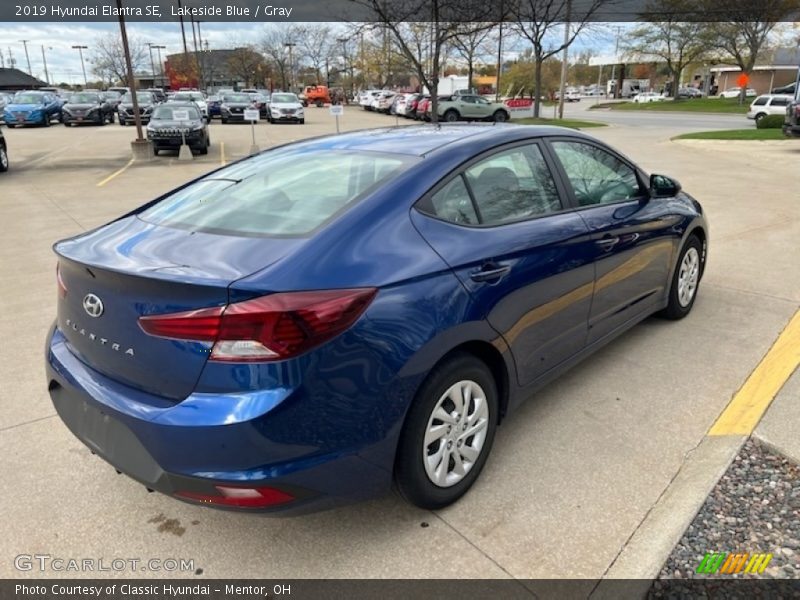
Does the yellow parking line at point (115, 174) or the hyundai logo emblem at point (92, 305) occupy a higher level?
the hyundai logo emblem at point (92, 305)

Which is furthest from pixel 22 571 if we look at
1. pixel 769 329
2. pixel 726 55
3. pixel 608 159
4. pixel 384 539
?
pixel 726 55

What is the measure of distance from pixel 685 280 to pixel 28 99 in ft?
113

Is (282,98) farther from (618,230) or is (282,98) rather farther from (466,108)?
(618,230)

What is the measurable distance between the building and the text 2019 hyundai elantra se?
90.5m

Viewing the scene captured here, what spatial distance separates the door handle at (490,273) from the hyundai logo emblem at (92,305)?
146 centimetres

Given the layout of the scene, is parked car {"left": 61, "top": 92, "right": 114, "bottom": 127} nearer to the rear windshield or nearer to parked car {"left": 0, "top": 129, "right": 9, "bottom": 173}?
parked car {"left": 0, "top": 129, "right": 9, "bottom": 173}

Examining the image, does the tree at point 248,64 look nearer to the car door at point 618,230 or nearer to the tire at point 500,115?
the tire at point 500,115

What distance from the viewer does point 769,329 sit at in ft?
15.2

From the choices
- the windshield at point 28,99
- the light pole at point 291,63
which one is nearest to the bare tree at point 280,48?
the light pole at point 291,63

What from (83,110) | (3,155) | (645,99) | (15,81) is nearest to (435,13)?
(3,155)

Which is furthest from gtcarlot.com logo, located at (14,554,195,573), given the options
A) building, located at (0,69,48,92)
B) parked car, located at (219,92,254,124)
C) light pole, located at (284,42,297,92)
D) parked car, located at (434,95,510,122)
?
building, located at (0,69,48,92)

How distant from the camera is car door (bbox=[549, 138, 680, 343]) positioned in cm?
345

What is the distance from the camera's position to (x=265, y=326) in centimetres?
200

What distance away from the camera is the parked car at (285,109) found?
30828mm
